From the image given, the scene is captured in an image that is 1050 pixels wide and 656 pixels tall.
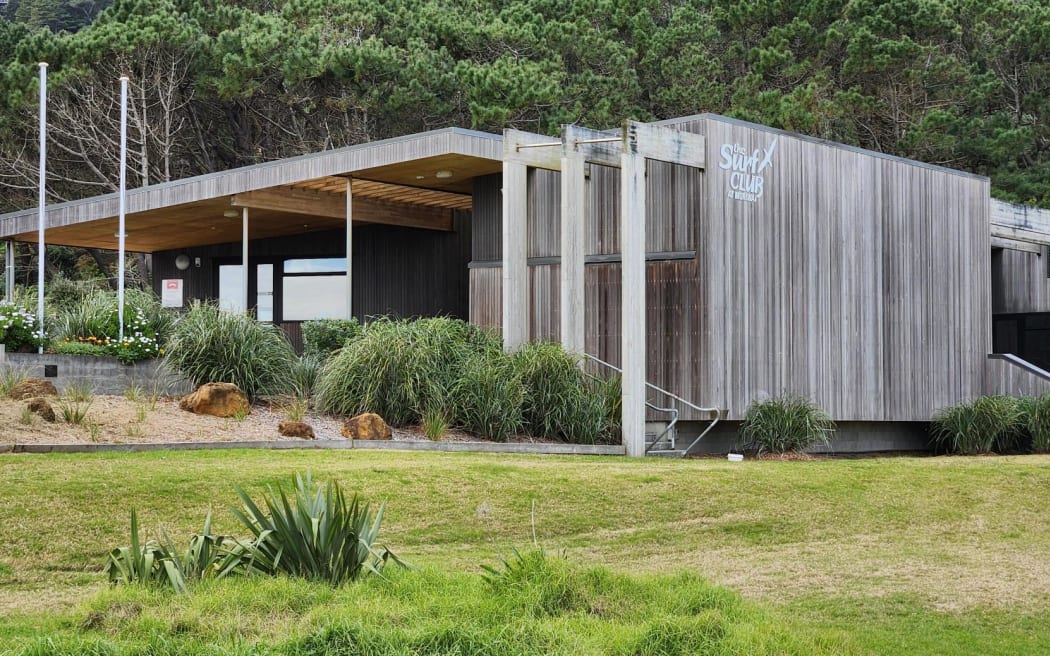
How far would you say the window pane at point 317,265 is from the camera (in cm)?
2391

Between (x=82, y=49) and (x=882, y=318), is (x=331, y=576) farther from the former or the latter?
(x=82, y=49)

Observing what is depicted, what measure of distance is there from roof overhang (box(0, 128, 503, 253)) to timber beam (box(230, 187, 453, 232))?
0.05 ft

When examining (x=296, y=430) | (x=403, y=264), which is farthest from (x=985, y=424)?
(x=296, y=430)

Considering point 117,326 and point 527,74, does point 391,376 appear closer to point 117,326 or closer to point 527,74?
point 117,326

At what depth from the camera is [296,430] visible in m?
12.9

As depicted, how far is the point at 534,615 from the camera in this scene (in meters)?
6.18

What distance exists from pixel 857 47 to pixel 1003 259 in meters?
8.19

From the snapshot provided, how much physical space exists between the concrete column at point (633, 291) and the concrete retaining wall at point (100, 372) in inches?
201

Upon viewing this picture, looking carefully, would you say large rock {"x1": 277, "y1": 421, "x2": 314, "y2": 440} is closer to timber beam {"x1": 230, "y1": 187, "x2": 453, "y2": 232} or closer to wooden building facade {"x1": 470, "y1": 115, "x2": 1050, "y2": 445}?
wooden building facade {"x1": 470, "y1": 115, "x2": 1050, "y2": 445}

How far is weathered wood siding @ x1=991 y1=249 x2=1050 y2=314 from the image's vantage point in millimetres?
23844

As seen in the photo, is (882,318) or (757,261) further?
(882,318)

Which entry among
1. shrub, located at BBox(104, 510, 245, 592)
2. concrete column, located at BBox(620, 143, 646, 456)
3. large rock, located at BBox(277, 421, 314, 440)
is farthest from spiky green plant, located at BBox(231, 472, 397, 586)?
concrete column, located at BBox(620, 143, 646, 456)

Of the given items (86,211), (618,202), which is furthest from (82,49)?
(618,202)

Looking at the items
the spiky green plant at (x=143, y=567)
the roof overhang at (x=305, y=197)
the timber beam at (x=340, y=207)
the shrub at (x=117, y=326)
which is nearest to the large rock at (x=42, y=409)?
the shrub at (x=117, y=326)
